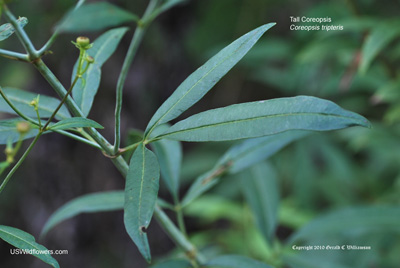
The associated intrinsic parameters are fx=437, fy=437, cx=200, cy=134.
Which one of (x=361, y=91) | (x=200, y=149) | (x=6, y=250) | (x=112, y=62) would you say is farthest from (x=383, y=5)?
(x=6, y=250)

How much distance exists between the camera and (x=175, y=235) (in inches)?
29.0

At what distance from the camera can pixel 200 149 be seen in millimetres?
2283

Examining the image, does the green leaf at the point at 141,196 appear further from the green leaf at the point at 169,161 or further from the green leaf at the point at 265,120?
the green leaf at the point at 169,161

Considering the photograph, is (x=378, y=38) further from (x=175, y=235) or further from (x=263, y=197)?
(x=175, y=235)

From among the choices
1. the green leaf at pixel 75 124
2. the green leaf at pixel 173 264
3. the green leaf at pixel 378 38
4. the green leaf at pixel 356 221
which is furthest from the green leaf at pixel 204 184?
the green leaf at pixel 378 38

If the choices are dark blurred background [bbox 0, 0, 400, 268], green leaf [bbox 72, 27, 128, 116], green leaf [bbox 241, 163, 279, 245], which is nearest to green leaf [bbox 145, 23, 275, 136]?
green leaf [bbox 72, 27, 128, 116]

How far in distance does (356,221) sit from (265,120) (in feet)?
1.84

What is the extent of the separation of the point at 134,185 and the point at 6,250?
2.15 metres

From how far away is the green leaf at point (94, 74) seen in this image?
0.66m

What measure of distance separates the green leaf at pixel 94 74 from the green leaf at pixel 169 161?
248 millimetres

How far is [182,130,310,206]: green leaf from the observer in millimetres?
857

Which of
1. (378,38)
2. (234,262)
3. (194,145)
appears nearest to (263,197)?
(234,262)

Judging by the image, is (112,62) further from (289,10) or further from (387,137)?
(387,137)

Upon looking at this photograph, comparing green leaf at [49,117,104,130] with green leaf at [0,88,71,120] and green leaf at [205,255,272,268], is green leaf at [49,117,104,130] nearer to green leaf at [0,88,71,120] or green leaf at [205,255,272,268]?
green leaf at [0,88,71,120]
